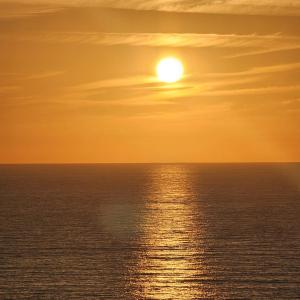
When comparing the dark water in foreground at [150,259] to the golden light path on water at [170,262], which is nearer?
the golden light path on water at [170,262]

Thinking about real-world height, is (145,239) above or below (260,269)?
above

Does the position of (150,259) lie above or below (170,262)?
above

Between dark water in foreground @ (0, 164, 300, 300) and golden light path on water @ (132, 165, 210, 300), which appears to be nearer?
golden light path on water @ (132, 165, 210, 300)

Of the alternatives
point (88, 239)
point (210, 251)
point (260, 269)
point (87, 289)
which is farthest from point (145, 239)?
point (87, 289)

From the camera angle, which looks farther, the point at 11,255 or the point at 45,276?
→ the point at 11,255

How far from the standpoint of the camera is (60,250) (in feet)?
416

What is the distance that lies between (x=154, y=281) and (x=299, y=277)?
24835mm

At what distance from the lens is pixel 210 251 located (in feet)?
417

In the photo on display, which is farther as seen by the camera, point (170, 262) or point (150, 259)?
point (150, 259)

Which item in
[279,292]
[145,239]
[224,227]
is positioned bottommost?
[279,292]

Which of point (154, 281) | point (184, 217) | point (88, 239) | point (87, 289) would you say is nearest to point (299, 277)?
point (154, 281)

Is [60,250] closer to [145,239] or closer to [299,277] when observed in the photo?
[145,239]

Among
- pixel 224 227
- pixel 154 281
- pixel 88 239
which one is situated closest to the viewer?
pixel 154 281

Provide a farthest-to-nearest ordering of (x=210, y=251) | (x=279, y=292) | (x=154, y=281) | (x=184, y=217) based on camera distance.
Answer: (x=184, y=217) < (x=210, y=251) < (x=154, y=281) < (x=279, y=292)
